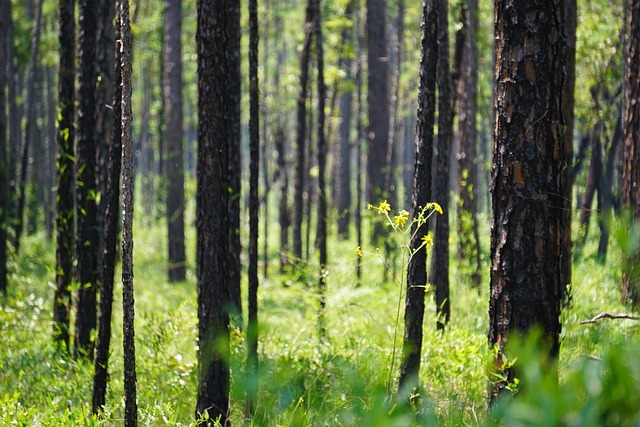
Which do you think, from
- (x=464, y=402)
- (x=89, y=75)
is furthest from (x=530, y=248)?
(x=89, y=75)

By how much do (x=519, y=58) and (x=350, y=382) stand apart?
2.66m

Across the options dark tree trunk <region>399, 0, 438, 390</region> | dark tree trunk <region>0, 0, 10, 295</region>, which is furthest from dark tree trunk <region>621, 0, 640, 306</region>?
dark tree trunk <region>0, 0, 10, 295</region>

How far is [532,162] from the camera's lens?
155 inches

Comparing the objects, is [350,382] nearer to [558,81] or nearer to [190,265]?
[558,81]

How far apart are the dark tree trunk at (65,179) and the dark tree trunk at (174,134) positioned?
22.4ft

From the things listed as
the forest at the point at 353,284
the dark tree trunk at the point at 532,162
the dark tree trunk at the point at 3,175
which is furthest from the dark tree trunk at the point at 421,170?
the dark tree trunk at the point at 3,175

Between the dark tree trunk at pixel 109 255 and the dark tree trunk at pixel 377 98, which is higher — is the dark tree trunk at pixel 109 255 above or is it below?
below

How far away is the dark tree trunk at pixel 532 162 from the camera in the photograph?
3.94 metres

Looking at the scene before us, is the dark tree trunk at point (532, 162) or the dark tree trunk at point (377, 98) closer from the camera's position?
the dark tree trunk at point (532, 162)

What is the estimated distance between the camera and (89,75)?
301 inches

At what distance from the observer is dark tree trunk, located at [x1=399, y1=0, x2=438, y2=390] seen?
5.29 m

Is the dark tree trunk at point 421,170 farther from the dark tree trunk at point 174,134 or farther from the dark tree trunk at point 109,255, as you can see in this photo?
the dark tree trunk at point 174,134

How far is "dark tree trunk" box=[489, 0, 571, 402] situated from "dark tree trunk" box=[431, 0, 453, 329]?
3.27 metres

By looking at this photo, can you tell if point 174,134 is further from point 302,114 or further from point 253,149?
point 253,149
